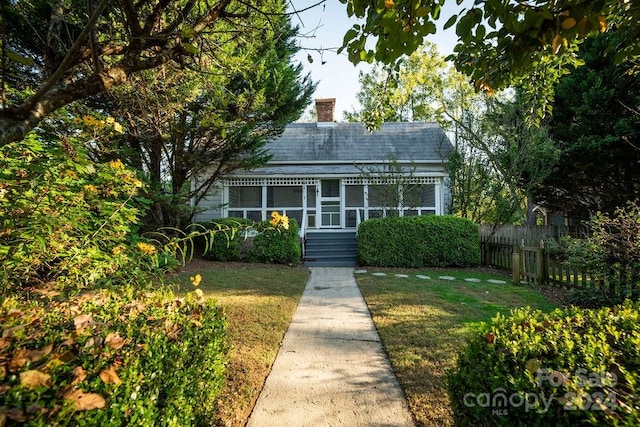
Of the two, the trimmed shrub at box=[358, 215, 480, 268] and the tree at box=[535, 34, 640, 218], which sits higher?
the tree at box=[535, 34, 640, 218]

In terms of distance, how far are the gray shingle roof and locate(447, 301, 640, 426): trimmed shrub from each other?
1257 centimetres

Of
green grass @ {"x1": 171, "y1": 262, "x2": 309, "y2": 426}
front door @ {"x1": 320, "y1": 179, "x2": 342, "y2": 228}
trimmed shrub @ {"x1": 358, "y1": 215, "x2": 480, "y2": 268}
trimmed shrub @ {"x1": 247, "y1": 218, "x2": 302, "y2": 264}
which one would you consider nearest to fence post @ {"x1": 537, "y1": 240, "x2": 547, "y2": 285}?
trimmed shrub @ {"x1": 358, "y1": 215, "x2": 480, "y2": 268}

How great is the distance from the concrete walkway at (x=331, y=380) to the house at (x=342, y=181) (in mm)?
8156

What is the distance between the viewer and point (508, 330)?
6.64 ft

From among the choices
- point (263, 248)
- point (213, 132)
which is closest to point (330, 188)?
point (263, 248)

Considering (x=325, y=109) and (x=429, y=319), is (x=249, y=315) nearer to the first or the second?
(x=429, y=319)

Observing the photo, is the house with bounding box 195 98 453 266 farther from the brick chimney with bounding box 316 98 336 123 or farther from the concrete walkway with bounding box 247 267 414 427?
the concrete walkway with bounding box 247 267 414 427

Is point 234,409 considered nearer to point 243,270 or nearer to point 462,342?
point 462,342

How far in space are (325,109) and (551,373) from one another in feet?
57.3

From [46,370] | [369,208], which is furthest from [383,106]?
[369,208]

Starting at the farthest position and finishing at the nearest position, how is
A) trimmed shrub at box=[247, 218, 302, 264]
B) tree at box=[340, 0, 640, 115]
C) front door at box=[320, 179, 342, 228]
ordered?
front door at box=[320, 179, 342, 228] < trimmed shrub at box=[247, 218, 302, 264] < tree at box=[340, 0, 640, 115]

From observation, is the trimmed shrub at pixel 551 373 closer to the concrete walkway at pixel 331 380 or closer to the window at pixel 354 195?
the concrete walkway at pixel 331 380

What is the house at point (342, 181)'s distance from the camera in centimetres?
1324

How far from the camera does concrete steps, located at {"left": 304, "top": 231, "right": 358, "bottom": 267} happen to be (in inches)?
446
